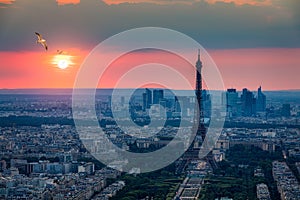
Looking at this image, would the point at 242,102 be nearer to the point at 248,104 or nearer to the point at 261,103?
the point at 248,104

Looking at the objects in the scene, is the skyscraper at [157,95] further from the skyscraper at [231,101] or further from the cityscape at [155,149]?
the skyscraper at [231,101]

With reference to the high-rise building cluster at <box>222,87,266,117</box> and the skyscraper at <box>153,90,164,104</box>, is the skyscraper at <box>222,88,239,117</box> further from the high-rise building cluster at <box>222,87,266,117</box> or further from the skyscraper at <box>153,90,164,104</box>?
the skyscraper at <box>153,90,164,104</box>

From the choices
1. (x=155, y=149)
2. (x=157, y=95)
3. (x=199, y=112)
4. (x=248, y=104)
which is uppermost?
(x=157, y=95)

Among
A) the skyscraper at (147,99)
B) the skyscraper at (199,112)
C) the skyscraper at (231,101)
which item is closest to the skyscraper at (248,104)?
the skyscraper at (231,101)

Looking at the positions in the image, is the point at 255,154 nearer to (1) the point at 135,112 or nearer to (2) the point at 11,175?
(2) the point at 11,175

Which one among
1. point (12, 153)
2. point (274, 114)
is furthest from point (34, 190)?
point (274, 114)

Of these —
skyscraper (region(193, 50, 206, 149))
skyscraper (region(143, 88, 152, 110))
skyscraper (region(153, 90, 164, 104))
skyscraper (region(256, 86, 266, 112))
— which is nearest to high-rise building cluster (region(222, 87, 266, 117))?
skyscraper (region(256, 86, 266, 112))

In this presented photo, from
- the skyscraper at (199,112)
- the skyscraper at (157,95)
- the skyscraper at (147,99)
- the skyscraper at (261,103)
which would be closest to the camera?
the skyscraper at (199,112)

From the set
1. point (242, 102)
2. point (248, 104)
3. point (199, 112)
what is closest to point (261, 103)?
point (248, 104)

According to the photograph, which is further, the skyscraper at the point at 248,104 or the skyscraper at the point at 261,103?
the skyscraper at the point at 261,103
